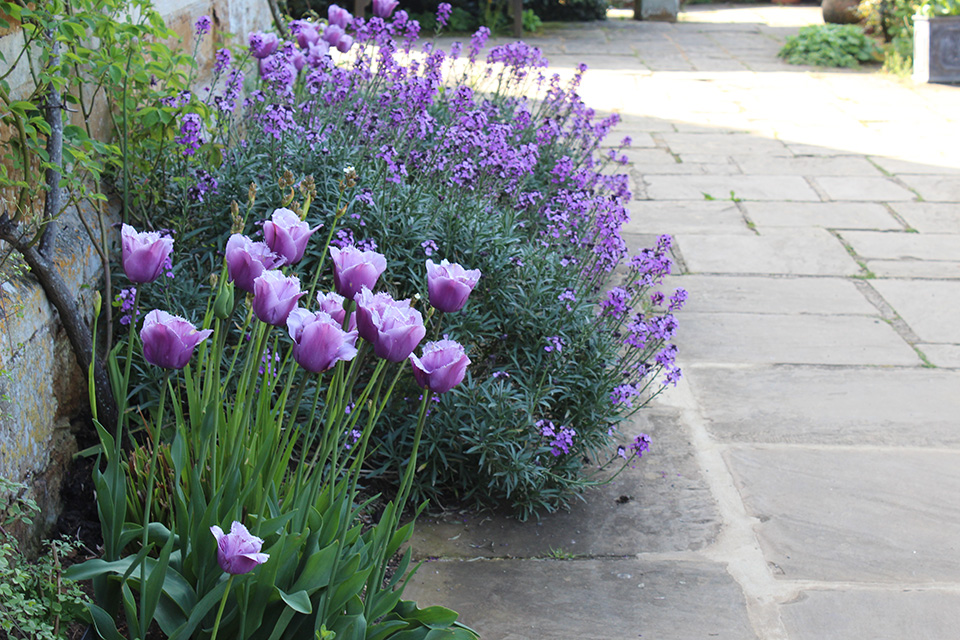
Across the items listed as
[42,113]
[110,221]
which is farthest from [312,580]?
[110,221]

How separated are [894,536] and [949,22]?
761cm

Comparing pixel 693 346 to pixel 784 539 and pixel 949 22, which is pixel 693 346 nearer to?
pixel 784 539

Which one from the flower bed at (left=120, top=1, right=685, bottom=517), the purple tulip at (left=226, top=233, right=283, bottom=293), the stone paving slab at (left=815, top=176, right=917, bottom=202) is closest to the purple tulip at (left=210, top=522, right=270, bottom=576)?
the purple tulip at (left=226, top=233, right=283, bottom=293)

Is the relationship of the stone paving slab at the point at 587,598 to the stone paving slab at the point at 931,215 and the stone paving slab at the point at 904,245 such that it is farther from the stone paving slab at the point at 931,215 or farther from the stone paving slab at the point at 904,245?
the stone paving slab at the point at 931,215

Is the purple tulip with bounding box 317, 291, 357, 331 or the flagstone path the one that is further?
the flagstone path

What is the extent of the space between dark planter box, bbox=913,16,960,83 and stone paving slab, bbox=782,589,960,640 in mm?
7795

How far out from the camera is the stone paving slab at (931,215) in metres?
4.94

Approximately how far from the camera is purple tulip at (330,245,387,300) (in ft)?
4.38

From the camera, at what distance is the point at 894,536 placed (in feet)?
7.86

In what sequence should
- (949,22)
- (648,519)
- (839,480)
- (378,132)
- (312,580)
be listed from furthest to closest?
(949,22) → (378,132) → (839,480) → (648,519) → (312,580)

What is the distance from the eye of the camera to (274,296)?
1.26 metres

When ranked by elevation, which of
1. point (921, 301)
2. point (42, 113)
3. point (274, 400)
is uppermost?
point (42, 113)

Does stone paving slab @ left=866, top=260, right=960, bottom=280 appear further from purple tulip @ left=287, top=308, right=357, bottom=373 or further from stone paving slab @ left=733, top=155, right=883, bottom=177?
purple tulip @ left=287, top=308, right=357, bottom=373

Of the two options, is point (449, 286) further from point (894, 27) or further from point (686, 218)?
point (894, 27)
